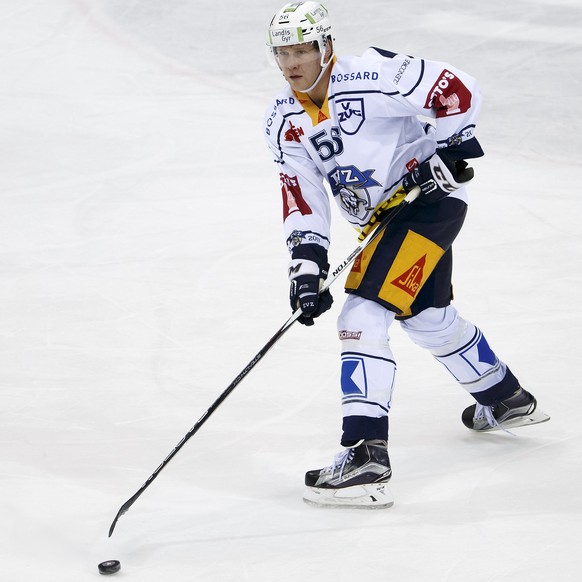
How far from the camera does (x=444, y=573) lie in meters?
2.62

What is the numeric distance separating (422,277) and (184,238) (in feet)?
7.54

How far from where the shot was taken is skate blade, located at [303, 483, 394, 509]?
9.88ft

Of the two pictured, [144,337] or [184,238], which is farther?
[184,238]

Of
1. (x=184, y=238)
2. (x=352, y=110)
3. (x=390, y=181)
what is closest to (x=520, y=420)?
(x=390, y=181)

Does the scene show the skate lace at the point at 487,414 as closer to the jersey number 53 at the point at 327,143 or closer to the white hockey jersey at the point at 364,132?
the white hockey jersey at the point at 364,132

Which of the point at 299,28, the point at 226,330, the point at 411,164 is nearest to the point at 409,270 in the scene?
the point at 411,164

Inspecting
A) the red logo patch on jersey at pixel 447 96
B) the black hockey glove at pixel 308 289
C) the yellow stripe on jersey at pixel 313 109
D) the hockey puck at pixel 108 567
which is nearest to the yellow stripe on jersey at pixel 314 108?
the yellow stripe on jersey at pixel 313 109

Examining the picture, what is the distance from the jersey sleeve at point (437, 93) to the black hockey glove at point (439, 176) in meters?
0.04

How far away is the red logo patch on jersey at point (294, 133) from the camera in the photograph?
322 centimetres

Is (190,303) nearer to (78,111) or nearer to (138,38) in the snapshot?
(78,111)

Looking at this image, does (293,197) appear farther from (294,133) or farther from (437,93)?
(437,93)

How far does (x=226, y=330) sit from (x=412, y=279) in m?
1.34

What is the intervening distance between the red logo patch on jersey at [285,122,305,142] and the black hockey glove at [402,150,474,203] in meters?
0.34

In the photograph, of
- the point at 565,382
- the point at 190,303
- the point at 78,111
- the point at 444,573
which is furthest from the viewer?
the point at 78,111
